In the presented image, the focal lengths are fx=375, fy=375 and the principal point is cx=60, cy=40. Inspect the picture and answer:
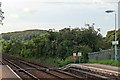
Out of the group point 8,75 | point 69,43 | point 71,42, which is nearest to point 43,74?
point 8,75

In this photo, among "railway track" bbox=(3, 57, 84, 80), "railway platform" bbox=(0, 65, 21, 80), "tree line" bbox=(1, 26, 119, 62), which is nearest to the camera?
"railway platform" bbox=(0, 65, 21, 80)

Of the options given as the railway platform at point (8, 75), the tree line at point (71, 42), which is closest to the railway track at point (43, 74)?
→ the railway platform at point (8, 75)

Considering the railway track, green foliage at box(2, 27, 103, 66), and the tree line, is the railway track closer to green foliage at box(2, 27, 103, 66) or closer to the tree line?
green foliage at box(2, 27, 103, 66)

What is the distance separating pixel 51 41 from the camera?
60.6 metres

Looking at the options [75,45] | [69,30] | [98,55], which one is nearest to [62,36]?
[69,30]

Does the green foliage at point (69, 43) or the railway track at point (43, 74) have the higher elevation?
the green foliage at point (69, 43)

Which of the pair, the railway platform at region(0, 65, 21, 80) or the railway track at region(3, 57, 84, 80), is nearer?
the railway platform at region(0, 65, 21, 80)

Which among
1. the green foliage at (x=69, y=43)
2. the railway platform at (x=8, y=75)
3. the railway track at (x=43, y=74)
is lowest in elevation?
the railway track at (x=43, y=74)

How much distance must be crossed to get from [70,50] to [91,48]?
123 inches

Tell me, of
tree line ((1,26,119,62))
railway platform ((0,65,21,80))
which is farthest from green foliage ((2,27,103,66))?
railway platform ((0,65,21,80))

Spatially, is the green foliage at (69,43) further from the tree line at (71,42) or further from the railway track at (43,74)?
the railway track at (43,74)

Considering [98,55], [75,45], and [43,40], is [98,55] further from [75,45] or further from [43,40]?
[43,40]

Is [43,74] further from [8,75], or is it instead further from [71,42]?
[71,42]

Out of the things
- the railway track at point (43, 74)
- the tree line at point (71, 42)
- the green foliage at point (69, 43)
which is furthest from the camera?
the tree line at point (71, 42)
